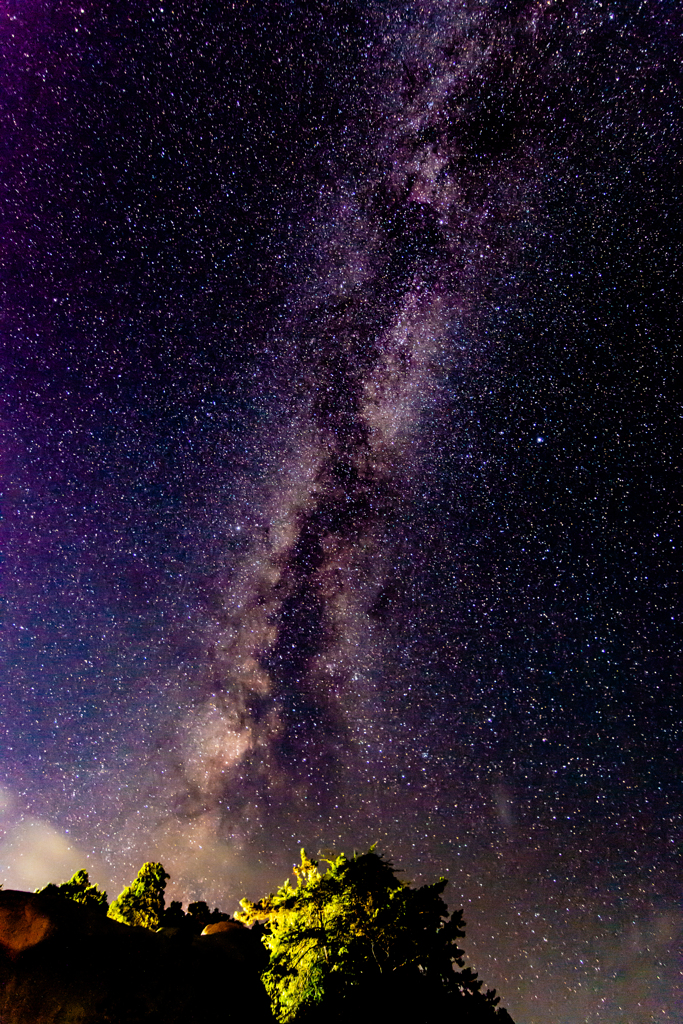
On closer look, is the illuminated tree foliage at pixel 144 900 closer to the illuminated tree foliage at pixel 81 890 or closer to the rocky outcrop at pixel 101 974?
the illuminated tree foliage at pixel 81 890

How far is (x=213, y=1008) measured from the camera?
13172 millimetres

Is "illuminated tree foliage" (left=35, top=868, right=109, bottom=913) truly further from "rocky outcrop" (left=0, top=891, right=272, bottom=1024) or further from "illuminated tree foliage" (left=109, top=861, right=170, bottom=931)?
"rocky outcrop" (left=0, top=891, right=272, bottom=1024)

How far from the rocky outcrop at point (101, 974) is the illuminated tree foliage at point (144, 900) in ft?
25.2

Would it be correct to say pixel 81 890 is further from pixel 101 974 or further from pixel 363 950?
pixel 363 950

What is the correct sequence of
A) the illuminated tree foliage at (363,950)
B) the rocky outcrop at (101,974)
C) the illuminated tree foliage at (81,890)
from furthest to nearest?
the illuminated tree foliage at (81,890), the rocky outcrop at (101,974), the illuminated tree foliage at (363,950)

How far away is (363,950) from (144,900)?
45.8ft

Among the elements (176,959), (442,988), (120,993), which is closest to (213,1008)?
(176,959)

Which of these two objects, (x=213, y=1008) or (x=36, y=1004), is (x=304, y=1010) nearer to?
(x=213, y=1008)

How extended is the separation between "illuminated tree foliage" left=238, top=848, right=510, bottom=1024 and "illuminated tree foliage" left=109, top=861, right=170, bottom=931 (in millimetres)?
11083

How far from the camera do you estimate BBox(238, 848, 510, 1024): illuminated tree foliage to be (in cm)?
1145

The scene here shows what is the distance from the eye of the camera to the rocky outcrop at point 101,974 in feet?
39.8

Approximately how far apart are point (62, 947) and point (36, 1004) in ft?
3.51

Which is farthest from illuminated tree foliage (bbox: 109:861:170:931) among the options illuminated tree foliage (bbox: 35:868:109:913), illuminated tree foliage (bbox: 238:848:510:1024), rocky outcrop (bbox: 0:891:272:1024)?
illuminated tree foliage (bbox: 238:848:510:1024)

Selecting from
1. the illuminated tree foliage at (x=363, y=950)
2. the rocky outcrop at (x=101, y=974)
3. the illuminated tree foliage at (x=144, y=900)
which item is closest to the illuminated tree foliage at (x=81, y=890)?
the illuminated tree foliage at (x=144, y=900)
